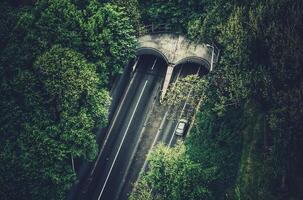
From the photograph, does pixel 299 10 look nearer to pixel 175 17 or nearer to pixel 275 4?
pixel 275 4

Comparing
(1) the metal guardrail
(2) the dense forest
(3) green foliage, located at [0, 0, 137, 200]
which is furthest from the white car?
(1) the metal guardrail

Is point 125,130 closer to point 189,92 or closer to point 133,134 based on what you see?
point 133,134

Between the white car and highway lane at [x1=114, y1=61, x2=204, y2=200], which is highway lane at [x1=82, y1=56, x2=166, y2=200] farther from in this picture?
the white car

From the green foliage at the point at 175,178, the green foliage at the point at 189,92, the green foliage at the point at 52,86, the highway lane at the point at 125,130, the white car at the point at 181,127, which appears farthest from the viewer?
the white car at the point at 181,127

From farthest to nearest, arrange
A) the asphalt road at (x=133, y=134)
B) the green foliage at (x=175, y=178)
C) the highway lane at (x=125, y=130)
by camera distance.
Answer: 1. the highway lane at (x=125, y=130)
2. the asphalt road at (x=133, y=134)
3. the green foliage at (x=175, y=178)

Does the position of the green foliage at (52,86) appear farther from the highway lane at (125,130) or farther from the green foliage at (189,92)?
the green foliage at (189,92)

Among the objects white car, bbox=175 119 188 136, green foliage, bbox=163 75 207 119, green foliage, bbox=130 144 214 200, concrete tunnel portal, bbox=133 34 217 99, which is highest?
concrete tunnel portal, bbox=133 34 217 99

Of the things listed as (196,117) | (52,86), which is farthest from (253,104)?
(52,86)

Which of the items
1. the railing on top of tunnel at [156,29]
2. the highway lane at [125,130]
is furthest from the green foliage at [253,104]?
the highway lane at [125,130]
